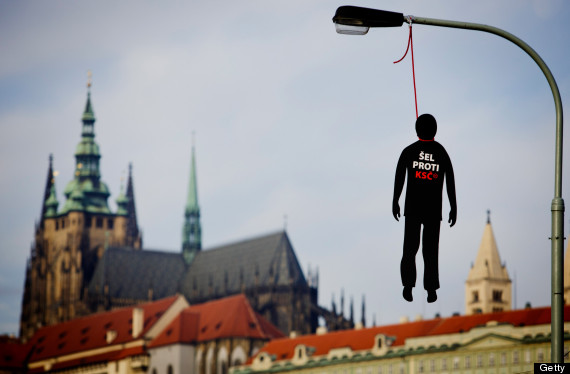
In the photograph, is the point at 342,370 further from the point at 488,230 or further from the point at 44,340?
the point at 44,340

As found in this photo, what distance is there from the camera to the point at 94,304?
18000 centimetres

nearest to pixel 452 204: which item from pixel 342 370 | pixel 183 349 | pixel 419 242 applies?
pixel 419 242

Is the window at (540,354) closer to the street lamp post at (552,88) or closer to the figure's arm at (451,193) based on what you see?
the street lamp post at (552,88)

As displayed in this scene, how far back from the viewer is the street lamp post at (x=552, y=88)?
14.4 meters

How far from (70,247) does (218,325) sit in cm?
5129

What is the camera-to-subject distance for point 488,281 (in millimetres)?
153125

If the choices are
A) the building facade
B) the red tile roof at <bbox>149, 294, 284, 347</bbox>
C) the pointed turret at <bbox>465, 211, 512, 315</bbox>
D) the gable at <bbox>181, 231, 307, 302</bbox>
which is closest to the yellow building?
the building facade

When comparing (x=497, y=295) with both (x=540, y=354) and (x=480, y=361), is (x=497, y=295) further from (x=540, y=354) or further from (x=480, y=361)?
(x=540, y=354)

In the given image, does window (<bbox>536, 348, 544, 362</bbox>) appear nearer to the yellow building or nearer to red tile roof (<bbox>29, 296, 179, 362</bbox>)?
the yellow building

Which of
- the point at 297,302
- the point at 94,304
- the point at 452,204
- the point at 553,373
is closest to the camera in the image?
the point at 553,373

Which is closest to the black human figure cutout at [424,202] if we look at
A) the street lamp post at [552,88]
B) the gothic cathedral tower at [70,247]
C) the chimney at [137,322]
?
the street lamp post at [552,88]

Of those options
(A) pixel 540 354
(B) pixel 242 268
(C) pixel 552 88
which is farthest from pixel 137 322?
(C) pixel 552 88

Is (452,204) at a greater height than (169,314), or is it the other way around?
(169,314)

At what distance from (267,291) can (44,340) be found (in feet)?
92.5
